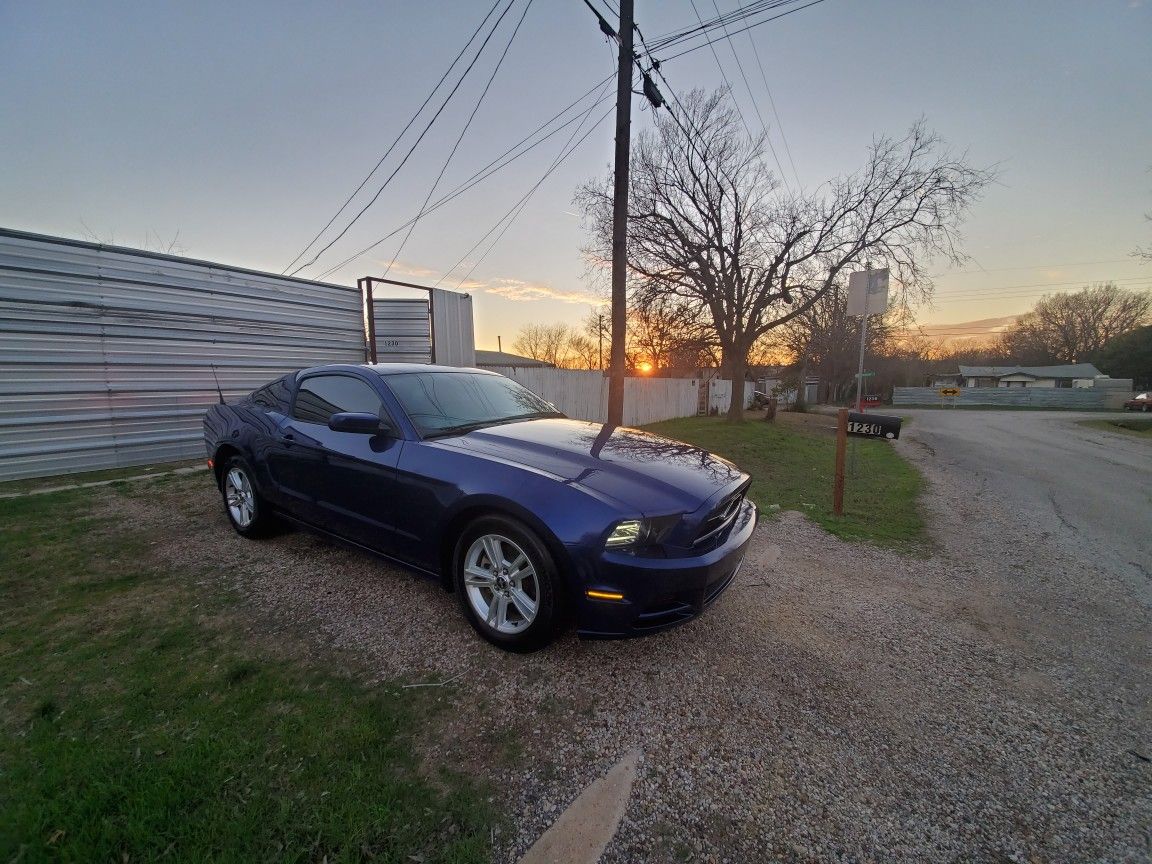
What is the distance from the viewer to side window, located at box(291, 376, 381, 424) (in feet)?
10.5

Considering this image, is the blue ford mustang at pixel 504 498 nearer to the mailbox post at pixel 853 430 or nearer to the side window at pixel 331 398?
the side window at pixel 331 398

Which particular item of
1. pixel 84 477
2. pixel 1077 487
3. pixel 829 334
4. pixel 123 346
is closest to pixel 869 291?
pixel 1077 487

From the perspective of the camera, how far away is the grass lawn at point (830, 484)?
477 cm

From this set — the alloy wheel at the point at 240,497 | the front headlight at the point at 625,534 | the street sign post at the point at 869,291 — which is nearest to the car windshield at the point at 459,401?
the front headlight at the point at 625,534

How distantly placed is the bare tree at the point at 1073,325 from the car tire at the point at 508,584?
73.9 metres

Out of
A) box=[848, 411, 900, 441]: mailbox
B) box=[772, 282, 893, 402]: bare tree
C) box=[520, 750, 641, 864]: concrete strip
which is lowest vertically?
box=[520, 750, 641, 864]: concrete strip

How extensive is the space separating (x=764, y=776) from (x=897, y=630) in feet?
5.30

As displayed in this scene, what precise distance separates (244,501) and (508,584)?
300cm

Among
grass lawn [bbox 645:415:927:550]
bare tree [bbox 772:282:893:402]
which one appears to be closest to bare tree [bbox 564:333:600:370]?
bare tree [bbox 772:282:893:402]

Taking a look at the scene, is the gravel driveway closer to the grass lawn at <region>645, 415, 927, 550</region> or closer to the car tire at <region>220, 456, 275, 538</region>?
the car tire at <region>220, 456, 275, 538</region>

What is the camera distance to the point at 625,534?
2133 mm

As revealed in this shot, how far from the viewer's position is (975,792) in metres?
1.71

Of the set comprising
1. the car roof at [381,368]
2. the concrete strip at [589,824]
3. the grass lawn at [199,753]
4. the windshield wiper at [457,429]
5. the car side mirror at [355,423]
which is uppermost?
the car roof at [381,368]

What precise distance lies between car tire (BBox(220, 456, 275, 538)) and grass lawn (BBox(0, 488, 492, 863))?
106 centimetres
